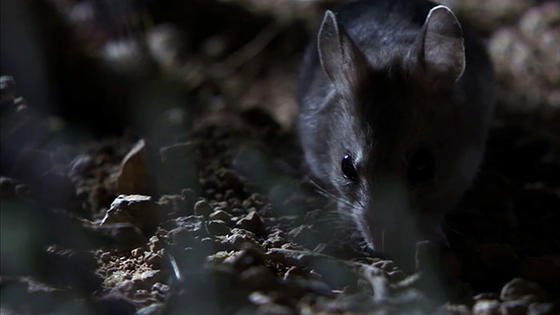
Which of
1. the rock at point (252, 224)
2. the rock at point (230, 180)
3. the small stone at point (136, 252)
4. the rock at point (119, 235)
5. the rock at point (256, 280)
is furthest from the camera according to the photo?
the rock at point (230, 180)

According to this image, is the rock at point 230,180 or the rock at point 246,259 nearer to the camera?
the rock at point 246,259

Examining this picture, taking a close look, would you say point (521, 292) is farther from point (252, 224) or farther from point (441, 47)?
point (441, 47)

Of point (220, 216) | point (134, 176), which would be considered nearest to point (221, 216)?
point (220, 216)

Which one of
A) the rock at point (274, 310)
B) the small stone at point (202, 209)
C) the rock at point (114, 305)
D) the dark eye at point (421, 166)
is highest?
the rock at point (274, 310)

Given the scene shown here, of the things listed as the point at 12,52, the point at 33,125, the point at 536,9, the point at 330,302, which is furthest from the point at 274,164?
the point at 536,9

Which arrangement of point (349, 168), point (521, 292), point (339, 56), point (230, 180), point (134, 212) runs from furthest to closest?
1. point (230, 180)
2. point (339, 56)
3. point (349, 168)
4. point (134, 212)
5. point (521, 292)

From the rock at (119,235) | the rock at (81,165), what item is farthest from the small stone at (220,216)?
the rock at (81,165)

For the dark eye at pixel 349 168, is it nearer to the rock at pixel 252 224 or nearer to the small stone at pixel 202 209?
the rock at pixel 252 224
